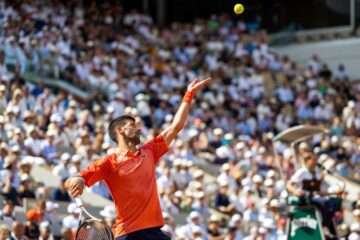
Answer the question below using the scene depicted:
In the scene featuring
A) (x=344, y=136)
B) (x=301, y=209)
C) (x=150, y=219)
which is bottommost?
(x=344, y=136)

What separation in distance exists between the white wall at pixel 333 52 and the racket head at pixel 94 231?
76.0 ft

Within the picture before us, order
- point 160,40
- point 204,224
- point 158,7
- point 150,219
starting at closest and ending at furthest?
point 150,219 < point 204,224 < point 160,40 < point 158,7

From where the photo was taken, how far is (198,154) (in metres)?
23.4

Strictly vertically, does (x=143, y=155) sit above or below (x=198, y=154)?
above

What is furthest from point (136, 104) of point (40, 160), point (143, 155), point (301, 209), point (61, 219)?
point (143, 155)

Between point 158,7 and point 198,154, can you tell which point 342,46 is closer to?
point 158,7

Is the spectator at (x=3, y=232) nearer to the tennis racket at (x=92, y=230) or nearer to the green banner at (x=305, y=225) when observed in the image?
the green banner at (x=305, y=225)

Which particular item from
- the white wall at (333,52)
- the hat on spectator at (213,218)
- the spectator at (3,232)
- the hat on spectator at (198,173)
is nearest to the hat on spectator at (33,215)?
the spectator at (3,232)

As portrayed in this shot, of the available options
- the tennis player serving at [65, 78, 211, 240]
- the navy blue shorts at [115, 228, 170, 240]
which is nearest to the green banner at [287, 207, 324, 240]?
the tennis player serving at [65, 78, 211, 240]

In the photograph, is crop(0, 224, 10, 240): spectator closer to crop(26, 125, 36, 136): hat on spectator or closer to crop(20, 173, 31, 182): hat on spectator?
crop(20, 173, 31, 182): hat on spectator

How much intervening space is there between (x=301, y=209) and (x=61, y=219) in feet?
12.5

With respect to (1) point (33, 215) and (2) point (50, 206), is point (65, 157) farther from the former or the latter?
(1) point (33, 215)

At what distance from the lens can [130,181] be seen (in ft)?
33.6

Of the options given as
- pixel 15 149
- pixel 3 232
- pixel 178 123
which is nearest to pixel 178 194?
pixel 15 149
